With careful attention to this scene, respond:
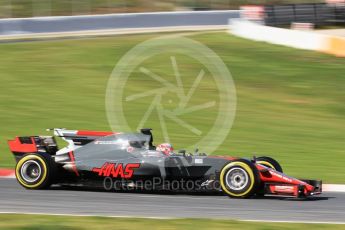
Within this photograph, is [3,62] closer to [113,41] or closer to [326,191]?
[113,41]

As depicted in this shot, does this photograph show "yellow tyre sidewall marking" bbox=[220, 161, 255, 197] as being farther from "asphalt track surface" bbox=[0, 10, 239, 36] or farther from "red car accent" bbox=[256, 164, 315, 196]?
"asphalt track surface" bbox=[0, 10, 239, 36]

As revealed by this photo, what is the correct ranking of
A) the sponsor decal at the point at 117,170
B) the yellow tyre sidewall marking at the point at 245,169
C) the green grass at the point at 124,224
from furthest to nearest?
the sponsor decal at the point at 117,170, the yellow tyre sidewall marking at the point at 245,169, the green grass at the point at 124,224

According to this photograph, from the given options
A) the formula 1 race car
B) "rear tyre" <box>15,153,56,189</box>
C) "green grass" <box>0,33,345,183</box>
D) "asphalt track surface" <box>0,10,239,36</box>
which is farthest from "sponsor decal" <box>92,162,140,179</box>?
"asphalt track surface" <box>0,10,239,36</box>

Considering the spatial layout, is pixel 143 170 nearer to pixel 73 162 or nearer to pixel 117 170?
pixel 117 170

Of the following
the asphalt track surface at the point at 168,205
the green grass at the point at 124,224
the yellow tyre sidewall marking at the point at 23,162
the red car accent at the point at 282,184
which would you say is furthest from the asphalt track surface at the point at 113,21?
the green grass at the point at 124,224

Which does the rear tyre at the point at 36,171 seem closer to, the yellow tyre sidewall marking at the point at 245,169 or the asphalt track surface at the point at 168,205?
the asphalt track surface at the point at 168,205

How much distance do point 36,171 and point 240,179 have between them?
3032 mm

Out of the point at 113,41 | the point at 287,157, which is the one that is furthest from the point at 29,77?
the point at 287,157

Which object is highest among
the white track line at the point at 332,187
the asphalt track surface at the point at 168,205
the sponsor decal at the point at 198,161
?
the sponsor decal at the point at 198,161

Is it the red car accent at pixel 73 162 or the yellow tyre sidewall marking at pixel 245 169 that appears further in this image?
the red car accent at pixel 73 162

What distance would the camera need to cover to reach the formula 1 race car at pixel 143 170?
10.6 meters

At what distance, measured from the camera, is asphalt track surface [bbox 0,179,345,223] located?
31.3ft

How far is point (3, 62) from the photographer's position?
25953mm

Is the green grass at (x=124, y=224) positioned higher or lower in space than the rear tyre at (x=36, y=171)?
lower
